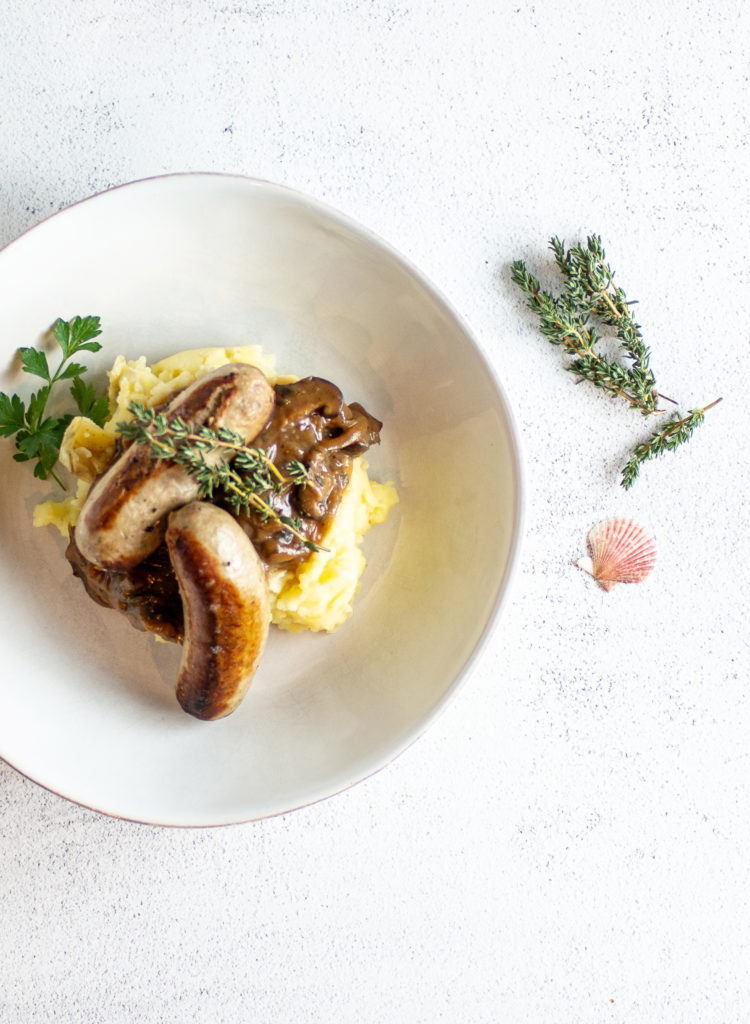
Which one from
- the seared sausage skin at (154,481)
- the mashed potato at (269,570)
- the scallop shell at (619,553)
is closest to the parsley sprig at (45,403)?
the mashed potato at (269,570)

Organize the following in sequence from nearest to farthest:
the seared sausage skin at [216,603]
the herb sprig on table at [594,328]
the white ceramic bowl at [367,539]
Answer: the seared sausage skin at [216,603] → the white ceramic bowl at [367,539] → the herb sprig on table at [594,328]

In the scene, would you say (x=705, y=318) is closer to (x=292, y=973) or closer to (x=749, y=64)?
(x=749, y=64)

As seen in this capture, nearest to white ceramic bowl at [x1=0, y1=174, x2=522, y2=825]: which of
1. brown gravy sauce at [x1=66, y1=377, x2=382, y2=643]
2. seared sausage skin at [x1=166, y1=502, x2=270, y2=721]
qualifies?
brown gravy sauce at [x1=66, y1=377, x2=382, y2=643]

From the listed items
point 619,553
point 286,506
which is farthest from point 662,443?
Answer: point 286,506

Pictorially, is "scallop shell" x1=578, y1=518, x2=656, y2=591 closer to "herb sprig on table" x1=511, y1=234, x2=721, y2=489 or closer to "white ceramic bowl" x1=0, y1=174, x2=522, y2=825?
"herb sprig on table" x1=511, y1=234, x2=721, y2=489

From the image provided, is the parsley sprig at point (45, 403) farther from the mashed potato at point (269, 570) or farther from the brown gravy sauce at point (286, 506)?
the brown gravy sauce at point (286, 506)
